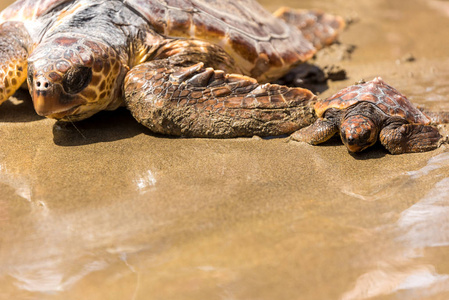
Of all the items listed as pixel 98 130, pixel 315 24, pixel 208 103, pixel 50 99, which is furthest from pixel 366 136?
pixel 315 24

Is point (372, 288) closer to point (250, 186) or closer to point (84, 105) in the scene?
point (250, 186)

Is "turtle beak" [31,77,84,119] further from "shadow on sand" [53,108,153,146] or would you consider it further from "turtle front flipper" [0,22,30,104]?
"turtle front flipper" [0,22,30,104]

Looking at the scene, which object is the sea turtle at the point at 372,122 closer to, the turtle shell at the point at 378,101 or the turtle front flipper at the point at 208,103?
the turtle shell at the point at 378,101

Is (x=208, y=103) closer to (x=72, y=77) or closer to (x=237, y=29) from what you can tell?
(x=72, y=77)

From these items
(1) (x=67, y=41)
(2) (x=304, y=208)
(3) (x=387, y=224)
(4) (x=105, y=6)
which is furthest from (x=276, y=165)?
(4) (x=105, y=6)

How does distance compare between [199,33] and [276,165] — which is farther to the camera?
[199,33]

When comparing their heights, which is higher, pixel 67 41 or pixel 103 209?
pixel 67 41

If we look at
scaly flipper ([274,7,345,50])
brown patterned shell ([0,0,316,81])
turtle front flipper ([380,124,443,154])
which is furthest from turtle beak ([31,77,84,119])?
scaly flipper ([274,7,345,50])
